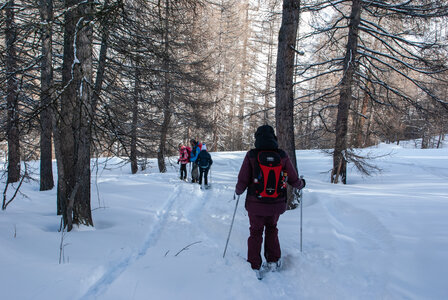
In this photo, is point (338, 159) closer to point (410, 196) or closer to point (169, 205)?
point (410, 196)

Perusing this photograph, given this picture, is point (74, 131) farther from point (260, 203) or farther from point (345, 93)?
point (345, 93)

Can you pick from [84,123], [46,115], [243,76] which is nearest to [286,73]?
[84,123]

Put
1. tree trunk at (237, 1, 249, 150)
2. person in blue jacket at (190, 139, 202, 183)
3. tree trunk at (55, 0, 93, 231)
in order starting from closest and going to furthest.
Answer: tree trunk at (55, 0, 93, 231)
person in blue jacket at (190, 139, 202, 183)
tree trunk at (237, 1, 249, 150)

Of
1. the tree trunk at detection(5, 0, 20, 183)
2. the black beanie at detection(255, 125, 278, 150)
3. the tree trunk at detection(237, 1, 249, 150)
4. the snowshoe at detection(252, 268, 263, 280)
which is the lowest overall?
the snowshoe at detection(252, 268, 263, 280)

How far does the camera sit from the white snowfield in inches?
108

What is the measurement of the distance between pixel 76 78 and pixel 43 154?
734 centimetres

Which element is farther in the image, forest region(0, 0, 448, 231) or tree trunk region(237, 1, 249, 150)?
tree trunk region(237, 1, 249, 150)

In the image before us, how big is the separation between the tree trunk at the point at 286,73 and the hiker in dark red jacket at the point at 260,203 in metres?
2.49

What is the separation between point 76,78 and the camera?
391cm

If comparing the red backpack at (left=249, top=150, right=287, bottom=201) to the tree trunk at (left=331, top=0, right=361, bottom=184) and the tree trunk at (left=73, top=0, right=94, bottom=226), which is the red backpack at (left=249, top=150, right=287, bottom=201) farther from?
the tree trunk at (left=331, top=0, right=361, bottom=184)

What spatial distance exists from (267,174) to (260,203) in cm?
41

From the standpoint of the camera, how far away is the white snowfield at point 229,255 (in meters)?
2.73

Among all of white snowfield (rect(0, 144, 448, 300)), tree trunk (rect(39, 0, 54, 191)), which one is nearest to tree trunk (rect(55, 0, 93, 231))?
tree trunk (rect(39, 0, 54, 191))

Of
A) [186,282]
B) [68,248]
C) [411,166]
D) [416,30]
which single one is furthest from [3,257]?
[411,166]
